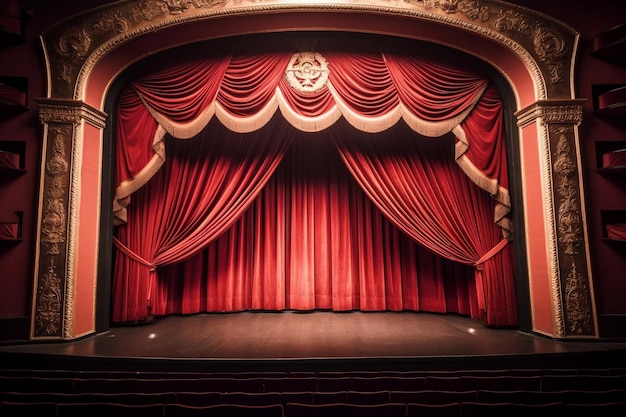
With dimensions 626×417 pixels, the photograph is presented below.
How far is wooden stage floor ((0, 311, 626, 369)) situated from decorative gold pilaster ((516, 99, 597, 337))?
243 millimetres

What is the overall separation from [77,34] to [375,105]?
9.45 ft

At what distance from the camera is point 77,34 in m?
3.24

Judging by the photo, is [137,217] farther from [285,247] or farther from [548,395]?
[548,395]

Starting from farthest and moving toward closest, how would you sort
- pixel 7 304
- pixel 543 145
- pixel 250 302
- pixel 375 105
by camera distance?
pixel 250 302
pixel 375 105
pixel 543 145
pixel 7 304

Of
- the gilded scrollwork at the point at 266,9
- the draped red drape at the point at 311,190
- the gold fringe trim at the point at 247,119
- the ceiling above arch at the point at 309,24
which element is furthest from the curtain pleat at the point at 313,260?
the gilded scrollwork at the point at 266,9

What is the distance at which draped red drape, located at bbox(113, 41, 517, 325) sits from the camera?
347cm

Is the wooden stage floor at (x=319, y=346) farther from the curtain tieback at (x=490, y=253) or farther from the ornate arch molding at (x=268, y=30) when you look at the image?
the curtain tieback at (x=490, y=253)

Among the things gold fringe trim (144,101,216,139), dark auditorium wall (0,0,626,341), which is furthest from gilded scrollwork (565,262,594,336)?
gold fringe trim (144,101,216,139)

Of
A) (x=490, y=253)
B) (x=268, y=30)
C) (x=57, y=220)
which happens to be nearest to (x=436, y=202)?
(x=490, y=253)

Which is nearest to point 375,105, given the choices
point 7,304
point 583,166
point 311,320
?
point 583,166

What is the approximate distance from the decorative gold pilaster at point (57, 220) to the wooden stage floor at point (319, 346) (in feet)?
0.75

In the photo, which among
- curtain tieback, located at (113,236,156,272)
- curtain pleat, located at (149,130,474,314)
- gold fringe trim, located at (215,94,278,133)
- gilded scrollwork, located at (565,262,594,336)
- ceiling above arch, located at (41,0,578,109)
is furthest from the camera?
curtain pleat, located at (149,130,474,314)

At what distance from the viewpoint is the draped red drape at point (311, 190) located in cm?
347

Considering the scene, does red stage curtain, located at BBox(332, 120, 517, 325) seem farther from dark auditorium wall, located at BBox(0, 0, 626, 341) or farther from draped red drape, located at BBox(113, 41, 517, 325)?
dark auditorium wall, located at BBox(0, 0, 626, 341)
